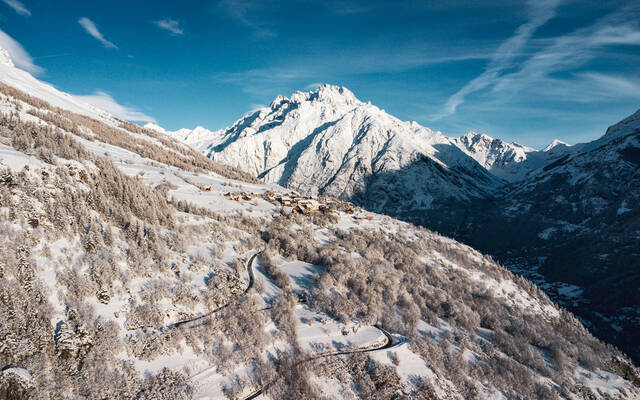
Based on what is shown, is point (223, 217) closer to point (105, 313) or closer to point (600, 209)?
point (105, 313)

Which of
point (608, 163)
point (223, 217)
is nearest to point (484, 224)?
point (608, 163)

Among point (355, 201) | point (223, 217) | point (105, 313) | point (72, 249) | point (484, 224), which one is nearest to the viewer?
point (105, 313)

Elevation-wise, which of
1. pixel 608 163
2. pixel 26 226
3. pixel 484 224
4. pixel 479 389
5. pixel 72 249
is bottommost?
pixel 479 389

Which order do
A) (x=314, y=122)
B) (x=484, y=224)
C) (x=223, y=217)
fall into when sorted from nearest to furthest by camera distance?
(x=223, y=217)
(x=484, y=224)
(x=314, y=122)

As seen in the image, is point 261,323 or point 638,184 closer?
point 261,323

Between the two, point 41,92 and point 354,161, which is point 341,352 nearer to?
point 41,92

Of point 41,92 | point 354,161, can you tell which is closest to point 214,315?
point 41,92

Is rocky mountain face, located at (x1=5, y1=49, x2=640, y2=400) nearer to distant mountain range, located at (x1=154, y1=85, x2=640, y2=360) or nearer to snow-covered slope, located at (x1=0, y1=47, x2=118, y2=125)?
distant mountain range, located at (x1=154, y1=85, x2=640, y2=360)
